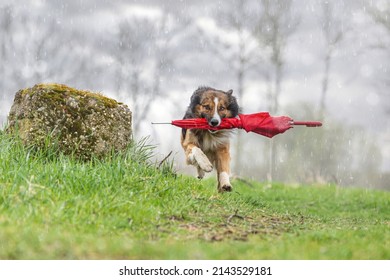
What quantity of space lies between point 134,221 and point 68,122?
3.61 m

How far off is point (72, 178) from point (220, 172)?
10.7 ft

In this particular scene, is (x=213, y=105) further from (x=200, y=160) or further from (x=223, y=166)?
(x=223, y=166)

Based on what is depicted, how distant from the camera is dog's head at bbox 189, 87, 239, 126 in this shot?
9156 millimetres

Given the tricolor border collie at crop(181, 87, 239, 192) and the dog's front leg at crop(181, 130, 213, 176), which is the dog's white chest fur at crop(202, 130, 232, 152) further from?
the dog's front leg at crop(181, 130, 213, 176)

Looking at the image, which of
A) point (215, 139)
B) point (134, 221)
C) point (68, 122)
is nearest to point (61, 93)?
point (68, 122)

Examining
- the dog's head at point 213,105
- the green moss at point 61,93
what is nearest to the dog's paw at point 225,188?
the dog's head at point 213,105

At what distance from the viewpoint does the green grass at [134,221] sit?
509cm

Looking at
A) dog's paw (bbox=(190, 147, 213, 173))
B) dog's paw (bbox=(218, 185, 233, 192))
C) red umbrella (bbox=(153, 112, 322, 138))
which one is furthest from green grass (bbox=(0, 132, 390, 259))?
red umbrella (bbox=(153, 112, 322, 138))

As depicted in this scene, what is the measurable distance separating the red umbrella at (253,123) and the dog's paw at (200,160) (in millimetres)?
432

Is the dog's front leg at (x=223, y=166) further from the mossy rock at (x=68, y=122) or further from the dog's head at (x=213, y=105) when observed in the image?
the mossy rock at (x=68, y=122)

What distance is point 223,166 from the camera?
976cm

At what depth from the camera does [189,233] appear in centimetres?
608

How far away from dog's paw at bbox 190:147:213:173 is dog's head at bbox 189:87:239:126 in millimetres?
542

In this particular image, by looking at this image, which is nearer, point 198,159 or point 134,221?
point 134,221
